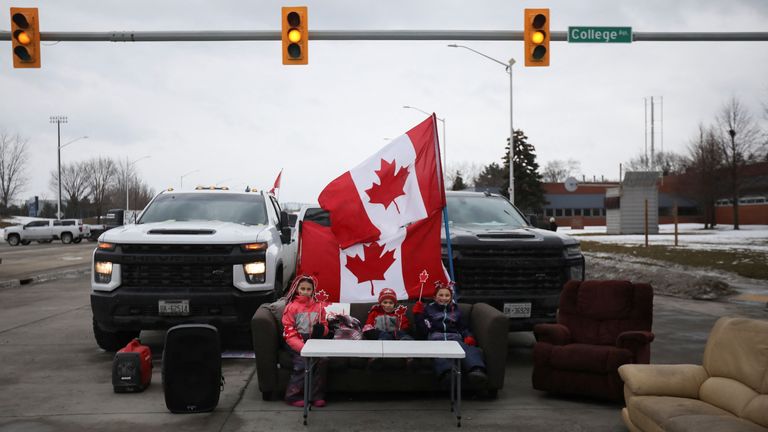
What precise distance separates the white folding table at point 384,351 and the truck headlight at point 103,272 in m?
3.33

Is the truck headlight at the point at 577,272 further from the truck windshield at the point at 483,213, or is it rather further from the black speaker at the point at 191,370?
the black speaker at the point at 191,370

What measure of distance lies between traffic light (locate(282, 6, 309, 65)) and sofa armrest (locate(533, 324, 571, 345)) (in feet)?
26.4

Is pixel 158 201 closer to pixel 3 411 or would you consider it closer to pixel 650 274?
pixel 3 411

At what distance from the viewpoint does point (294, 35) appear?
1285 cm

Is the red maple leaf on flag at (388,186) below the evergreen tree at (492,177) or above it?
below

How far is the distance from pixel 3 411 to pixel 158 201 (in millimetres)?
4356

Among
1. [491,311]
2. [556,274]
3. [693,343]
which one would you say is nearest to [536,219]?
[556,274]

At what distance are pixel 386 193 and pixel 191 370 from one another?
264cm

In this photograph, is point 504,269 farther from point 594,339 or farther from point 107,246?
point 107,246

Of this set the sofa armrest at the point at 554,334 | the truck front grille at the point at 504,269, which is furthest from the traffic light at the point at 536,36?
the sofa armrest at the point at 554,334

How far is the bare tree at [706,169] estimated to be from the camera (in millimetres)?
51312

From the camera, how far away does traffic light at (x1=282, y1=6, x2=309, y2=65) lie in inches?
504

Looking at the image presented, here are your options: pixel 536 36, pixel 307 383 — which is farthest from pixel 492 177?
pixel 307 383

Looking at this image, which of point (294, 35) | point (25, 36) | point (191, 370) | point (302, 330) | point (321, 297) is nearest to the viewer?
point (191, 370)
